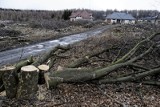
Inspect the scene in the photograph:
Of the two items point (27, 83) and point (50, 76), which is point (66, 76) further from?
point (27, 83)

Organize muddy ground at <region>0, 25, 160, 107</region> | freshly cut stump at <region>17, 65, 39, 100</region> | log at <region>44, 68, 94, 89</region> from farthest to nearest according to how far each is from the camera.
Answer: log at <region>44, 68, 94, 89</region>, muddy ground at <region>0, 25, 160, 107</region>, freshly cut stump at <region>17, 65, 39, 100</region>

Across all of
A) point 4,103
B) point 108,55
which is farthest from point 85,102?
point 108,55

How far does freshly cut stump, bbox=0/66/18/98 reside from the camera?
20.2 feet

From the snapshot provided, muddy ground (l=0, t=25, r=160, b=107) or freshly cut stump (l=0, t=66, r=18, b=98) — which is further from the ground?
freshly cut stump (l=0, t=66, r=18, b=98)

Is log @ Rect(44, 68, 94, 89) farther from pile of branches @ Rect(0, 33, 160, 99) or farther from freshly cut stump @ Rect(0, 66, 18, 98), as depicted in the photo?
freshly cut stump @ Rect(0, 66, 18, 98)

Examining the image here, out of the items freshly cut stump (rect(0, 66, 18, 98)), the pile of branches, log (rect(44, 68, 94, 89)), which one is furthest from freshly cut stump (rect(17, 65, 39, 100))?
log (rect(44, 68, 94, 89))

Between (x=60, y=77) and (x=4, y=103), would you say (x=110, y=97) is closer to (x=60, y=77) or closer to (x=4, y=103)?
(x=60, y=77)

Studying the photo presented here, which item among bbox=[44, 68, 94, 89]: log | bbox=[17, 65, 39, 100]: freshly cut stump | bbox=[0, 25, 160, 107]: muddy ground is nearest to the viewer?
bbox=[17, 65, 39, 100]: freshly cut stump

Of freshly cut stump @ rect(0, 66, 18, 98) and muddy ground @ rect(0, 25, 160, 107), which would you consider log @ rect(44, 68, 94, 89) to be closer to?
muddy ground @ rect(0, 25, 160, 107)

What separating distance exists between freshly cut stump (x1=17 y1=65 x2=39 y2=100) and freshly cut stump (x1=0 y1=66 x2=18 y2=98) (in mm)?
161

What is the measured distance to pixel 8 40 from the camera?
20.8m

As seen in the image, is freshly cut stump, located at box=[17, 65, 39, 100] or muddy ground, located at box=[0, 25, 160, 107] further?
muddy ground, located at box=[0, 25, 160, 107]

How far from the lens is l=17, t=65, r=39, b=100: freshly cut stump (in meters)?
6.05

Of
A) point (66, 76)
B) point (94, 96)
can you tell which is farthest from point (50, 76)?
point (94, 96)
